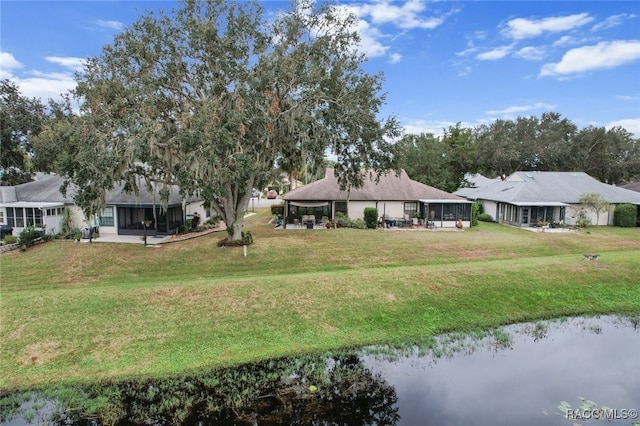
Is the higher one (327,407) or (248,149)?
(248,149)

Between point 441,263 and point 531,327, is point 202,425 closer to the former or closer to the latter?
point 531,327

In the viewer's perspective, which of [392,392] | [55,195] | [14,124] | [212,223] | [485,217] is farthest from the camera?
[485,217]

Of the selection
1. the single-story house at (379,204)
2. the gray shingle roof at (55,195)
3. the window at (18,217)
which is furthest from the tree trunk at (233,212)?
the window at (18,217)

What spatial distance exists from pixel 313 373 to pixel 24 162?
33.6m

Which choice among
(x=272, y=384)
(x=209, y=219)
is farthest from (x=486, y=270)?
(x=209, y=219)

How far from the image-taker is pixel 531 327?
11.2m

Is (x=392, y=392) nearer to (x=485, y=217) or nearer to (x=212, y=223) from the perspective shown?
(x=212, y=223)

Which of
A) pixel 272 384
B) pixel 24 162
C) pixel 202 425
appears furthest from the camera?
pixel 24 162

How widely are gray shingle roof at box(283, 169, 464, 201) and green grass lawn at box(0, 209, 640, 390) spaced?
7577mm

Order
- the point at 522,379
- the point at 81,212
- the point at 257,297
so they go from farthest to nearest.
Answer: the point at 81,212, the point at 257,297, the point at 522,379

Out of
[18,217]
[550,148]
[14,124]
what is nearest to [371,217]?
[18,217]

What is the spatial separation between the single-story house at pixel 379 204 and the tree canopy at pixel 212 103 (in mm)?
9103

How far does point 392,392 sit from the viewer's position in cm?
780

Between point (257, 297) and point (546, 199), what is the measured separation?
25.8 metres
